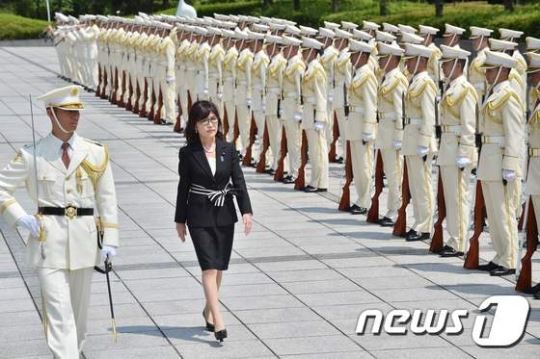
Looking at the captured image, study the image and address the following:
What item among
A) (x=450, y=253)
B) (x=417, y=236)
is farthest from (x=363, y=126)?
(x=450, y=253)

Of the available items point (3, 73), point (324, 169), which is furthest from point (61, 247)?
point (3, 73)

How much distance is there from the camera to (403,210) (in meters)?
14.2

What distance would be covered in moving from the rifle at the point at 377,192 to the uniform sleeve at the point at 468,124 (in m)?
2.15

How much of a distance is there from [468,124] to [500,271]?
4.91 ft

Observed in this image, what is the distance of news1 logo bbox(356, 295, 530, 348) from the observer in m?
9.98

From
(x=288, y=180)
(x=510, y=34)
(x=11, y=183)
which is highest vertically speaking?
(x=11, y=183)

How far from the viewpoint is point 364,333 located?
33.4 ft

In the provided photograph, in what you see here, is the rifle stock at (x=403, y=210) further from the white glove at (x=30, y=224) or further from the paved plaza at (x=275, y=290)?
the white glove at (x=30, y=224)

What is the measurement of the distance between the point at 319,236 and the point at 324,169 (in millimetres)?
3431

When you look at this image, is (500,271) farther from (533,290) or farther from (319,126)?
(319,126)

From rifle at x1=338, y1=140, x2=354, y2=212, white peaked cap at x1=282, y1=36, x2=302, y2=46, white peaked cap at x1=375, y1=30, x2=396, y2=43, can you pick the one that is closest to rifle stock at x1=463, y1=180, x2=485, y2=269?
rifle at x1=338, y1=140, x2=354, y2=212

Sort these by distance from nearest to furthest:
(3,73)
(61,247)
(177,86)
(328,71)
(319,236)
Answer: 1. (61,247)
2. (319,236)
3. (328,71)
4. (177,86)
5. (3,73)

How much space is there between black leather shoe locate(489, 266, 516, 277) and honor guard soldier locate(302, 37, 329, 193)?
5455 millimetres

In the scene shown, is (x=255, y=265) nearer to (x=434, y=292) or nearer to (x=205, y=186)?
(x=434, y=292)
